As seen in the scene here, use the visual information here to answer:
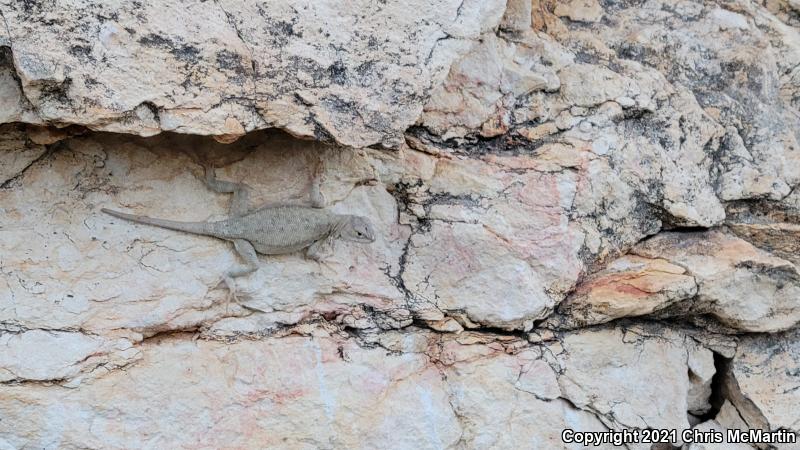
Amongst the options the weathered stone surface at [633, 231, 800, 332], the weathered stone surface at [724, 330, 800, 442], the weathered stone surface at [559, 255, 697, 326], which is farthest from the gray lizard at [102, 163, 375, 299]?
the weathered stone surface at [724, 330, 800, 442]

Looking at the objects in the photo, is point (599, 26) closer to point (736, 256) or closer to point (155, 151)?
point (736, 256)

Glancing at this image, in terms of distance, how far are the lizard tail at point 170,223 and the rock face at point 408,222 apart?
0.05m

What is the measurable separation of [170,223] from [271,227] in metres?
0.51

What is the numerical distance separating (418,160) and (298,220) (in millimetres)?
735

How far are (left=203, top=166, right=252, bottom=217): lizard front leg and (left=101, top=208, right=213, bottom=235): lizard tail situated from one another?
6.3 inches

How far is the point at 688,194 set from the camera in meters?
4.27

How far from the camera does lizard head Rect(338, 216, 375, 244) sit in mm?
3986

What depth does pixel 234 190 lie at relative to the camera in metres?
3.89

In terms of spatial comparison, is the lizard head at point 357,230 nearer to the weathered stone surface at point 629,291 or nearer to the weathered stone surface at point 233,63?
the weathered stone surface at point 233,63

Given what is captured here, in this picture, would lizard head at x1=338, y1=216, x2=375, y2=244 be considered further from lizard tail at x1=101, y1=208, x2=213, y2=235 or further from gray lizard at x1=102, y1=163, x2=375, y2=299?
lizard tail at x1=101, y1=208, x2=213, y2=235

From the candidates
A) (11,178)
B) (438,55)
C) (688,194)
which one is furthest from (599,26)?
(11,178)

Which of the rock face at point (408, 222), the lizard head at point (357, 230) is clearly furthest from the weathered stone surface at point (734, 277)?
the lizard head at point (357, 230)

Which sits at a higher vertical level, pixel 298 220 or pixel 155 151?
pixel 155 151

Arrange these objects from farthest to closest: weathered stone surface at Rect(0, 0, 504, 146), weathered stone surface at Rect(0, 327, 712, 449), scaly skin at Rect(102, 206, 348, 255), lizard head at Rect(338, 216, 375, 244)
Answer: lizard head at Rect(338, 216, 375, 244), scaly skin at Rect(102, 206, 348, 255), weathered stone surface at Rect(0, 327, 712, 449), weathered stone surface at Rect(0, 0, 504, 146)
